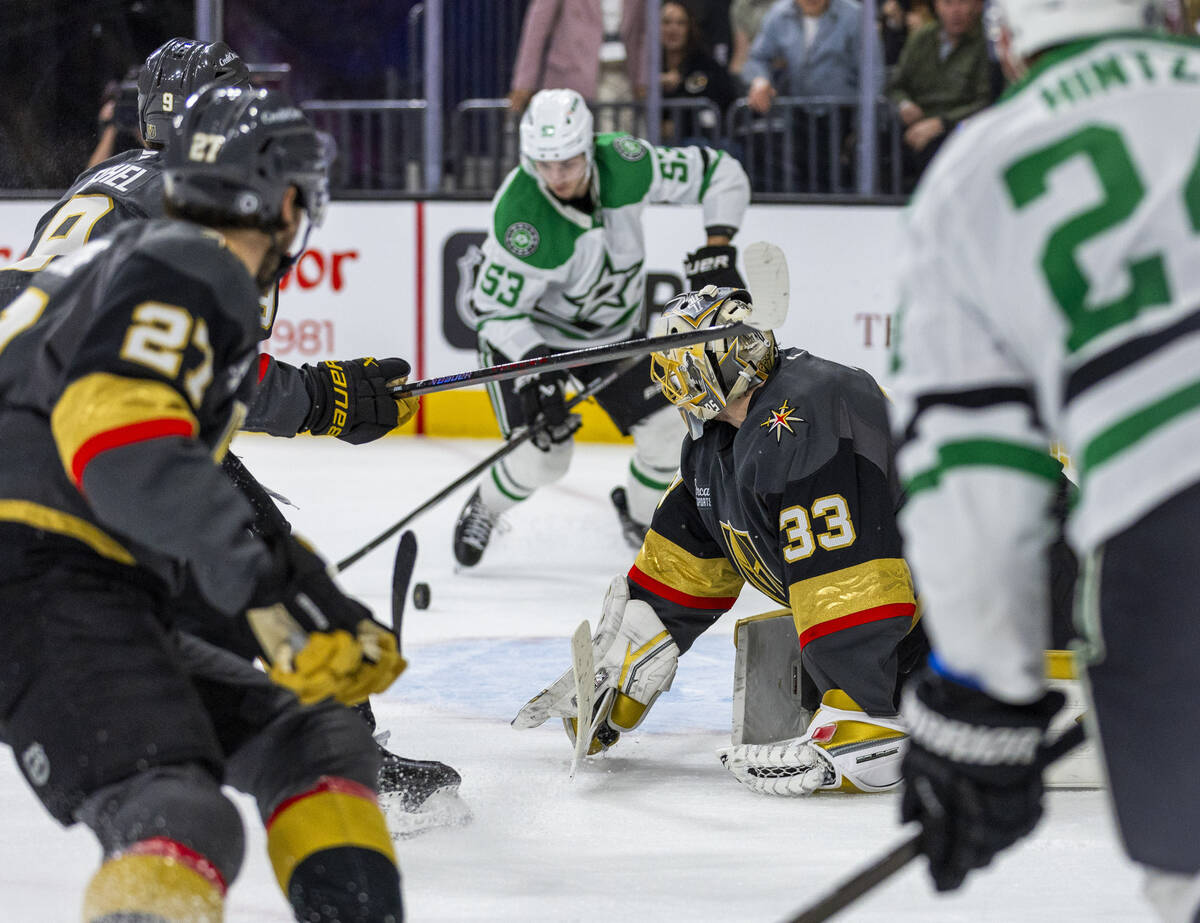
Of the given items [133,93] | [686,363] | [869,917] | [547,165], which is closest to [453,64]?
[133,93]

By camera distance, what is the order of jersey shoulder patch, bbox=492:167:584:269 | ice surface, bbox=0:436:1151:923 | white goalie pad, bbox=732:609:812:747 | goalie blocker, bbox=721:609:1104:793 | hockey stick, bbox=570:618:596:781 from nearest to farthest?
ice surface, bbox=0:436:1151:923, goalie blocker, bbox=721:609:1104:793, hockey stick, bbox=570:618:596:781, white goalie pad, bbox=732:609:812:747, jersey shoulder patch, bbox=492:167:584:269

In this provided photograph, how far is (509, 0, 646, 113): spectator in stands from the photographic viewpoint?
622 centimetres

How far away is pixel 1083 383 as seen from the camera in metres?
1.10

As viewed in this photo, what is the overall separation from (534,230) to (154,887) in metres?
3.47

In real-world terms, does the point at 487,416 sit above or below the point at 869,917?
below

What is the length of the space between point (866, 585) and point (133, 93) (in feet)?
16.6

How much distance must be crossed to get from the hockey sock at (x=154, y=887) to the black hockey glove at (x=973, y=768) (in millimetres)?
626

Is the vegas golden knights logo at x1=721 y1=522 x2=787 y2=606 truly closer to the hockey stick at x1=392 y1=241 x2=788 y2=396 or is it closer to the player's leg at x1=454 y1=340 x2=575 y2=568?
the hockey stick at x1=392 y1=241 x2=788 y2=396

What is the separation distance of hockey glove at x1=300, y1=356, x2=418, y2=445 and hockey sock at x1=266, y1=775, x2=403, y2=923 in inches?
41.8

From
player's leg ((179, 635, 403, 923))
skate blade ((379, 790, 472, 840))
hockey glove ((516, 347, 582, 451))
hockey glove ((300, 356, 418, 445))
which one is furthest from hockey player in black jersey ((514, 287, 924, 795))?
hockey glove ((516, 347, 582, 451))

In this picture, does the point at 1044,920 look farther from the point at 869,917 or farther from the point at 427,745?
the point at 427,745

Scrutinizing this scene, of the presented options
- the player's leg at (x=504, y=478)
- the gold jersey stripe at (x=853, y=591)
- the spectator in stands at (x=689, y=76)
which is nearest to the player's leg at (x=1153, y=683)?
the gold jersey stripe at (x=853, y=591)

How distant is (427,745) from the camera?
294 centimetres

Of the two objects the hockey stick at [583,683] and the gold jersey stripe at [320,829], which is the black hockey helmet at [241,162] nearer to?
the gold jersey stripe at [320,829]
